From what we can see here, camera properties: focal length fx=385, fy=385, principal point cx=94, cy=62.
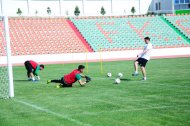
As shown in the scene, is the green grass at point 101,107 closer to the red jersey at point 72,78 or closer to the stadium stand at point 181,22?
the red jersey at point 72,78

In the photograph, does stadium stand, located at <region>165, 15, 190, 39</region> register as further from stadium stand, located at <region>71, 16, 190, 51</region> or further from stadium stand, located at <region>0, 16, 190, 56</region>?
stadium stand, located at <region>71, 16, 190, 51</region>

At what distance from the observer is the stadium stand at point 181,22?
2269 inches

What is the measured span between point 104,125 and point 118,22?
168 ft

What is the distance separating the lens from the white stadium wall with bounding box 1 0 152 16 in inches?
2874

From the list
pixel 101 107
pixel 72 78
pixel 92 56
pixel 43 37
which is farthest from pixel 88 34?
pixel 101 107

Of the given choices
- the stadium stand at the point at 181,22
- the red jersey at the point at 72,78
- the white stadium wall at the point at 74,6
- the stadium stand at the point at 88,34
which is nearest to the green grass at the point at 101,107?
the red jersey at the point at 72,78

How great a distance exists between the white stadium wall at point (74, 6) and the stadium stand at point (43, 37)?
16.7 metres

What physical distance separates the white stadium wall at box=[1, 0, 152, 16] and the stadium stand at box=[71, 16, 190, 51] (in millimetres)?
16123

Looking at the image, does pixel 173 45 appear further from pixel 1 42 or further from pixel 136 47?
pixel 1 42

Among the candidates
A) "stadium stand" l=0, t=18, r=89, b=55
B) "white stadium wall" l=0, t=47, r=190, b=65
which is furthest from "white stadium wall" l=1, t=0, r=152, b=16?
"white stadium wall" l=0, t=47, r=190, b=65

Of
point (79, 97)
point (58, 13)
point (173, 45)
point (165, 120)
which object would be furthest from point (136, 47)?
point (165, 120)

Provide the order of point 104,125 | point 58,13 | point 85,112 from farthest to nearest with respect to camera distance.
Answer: point 58,13, point 85,112, point 104,125

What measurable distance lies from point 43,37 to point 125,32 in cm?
1202

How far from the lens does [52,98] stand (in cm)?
1275
